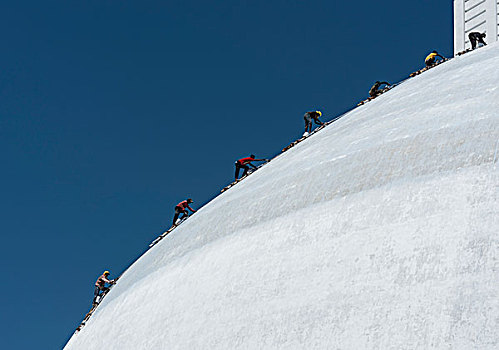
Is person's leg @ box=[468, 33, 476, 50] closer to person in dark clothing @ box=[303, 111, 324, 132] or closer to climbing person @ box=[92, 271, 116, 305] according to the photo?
person in dark clothing @ box=[303, 111, 324, 132]

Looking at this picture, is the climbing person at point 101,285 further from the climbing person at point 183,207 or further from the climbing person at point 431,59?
the climbing person at point 431,59

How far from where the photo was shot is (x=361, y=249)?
30.5 feet

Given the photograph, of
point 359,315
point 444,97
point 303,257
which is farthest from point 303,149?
point 359,315

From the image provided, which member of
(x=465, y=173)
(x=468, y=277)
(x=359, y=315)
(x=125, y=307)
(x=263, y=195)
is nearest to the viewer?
(x=468, y=277)

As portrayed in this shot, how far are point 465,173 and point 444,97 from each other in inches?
121

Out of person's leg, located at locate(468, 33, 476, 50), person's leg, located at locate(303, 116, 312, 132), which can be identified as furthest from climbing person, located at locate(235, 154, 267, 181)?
person's leg, located at locate(468, 33, 476, 50)

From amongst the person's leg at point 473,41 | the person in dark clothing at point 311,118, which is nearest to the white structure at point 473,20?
the person's leg at point 473,41

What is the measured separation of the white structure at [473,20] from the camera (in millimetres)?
23500

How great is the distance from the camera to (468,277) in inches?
314

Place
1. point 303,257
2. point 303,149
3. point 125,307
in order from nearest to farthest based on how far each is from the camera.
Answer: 1. point 303,257
2. point 125,307
3. point 303,149

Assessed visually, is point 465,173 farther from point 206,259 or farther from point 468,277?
point 206,259

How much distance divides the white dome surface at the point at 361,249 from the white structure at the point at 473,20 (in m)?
9.74

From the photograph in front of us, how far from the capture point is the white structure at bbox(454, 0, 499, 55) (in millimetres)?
23500

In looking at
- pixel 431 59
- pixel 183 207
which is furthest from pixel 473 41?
pixel 183 207
